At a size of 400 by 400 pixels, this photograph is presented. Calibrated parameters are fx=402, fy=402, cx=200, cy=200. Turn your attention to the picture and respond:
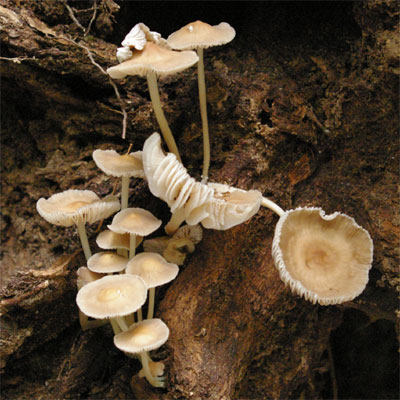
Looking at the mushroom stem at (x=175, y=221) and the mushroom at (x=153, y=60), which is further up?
the mushroom at (x=153, y=60)

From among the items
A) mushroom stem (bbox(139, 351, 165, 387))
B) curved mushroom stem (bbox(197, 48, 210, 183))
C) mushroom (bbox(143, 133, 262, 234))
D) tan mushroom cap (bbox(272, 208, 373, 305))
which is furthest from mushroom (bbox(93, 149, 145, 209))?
mushroom stem (bbox(139, 351, 165, 387))

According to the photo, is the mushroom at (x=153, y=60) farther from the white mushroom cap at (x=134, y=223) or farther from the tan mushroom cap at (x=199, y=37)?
the white mushroom cap at (x=134, y=223)

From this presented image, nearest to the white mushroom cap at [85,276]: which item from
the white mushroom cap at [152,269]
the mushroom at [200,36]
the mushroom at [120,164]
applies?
the white mushroom cap at [152,269]

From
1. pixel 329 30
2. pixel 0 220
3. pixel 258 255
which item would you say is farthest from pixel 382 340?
pixel 0 220

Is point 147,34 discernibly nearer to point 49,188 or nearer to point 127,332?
point 49,188

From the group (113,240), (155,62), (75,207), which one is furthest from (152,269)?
(155,62)

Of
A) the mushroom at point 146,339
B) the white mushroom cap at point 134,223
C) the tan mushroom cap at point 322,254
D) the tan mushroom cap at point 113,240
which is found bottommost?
the mushroom at point 146,339

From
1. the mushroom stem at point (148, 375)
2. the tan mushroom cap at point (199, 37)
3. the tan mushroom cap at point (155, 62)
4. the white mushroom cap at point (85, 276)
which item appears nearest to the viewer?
the tan mushroom cap at point (155, 62)
